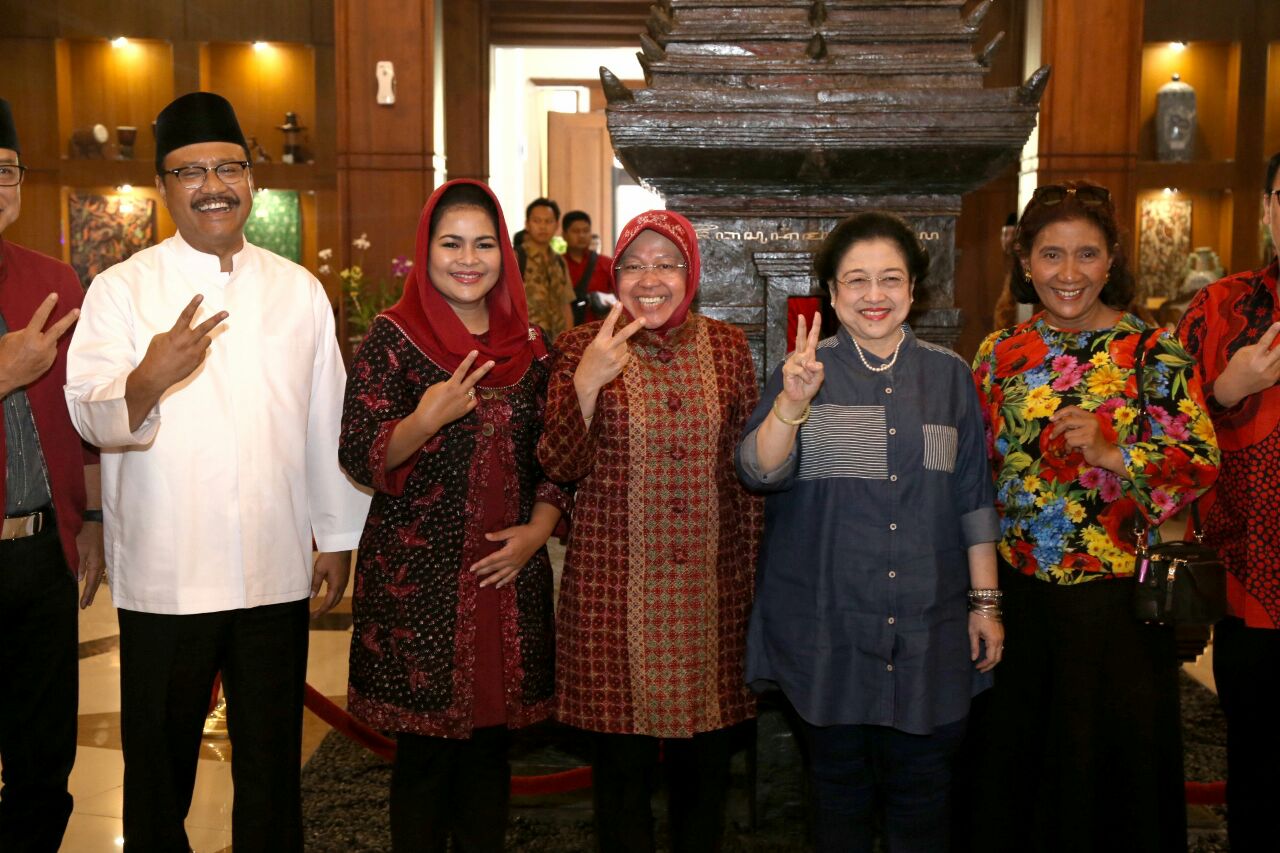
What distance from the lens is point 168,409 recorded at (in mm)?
2068

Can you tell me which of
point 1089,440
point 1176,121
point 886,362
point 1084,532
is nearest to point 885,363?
point 886,362

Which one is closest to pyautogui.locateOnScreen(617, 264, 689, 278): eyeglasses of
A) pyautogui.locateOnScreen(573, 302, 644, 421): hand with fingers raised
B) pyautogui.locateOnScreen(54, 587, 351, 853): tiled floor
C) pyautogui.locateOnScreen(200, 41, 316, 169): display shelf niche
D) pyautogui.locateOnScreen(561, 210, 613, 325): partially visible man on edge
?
pyautogui.locateOnScreen(573, 302, 644, 421): hand with fingers raised

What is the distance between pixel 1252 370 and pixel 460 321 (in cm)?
144

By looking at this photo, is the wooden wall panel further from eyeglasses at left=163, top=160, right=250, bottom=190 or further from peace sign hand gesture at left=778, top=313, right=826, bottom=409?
eyeglasses at left=163, top=160, right=250, bottom=190

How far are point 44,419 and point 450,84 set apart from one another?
7.48 metres

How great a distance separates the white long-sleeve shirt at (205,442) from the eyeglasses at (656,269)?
628 mm

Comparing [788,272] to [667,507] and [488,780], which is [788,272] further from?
[488,780]

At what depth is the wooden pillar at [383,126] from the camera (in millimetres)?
7996

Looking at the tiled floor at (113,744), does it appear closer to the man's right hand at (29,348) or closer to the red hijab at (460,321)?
the man's right hand at (29,348)

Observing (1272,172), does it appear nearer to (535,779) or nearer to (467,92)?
(535,779)

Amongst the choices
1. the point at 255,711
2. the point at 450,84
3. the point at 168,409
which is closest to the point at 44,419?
the point at 168,409

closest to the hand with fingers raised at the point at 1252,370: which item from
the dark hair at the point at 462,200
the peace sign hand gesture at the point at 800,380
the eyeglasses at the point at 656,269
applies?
the peace sign hand gesture at the point at 800,380

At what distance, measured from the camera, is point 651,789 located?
216cm

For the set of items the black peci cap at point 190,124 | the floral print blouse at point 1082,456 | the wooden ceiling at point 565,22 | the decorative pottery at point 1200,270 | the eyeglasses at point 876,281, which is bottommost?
the floral print blouse at point 1082,456
